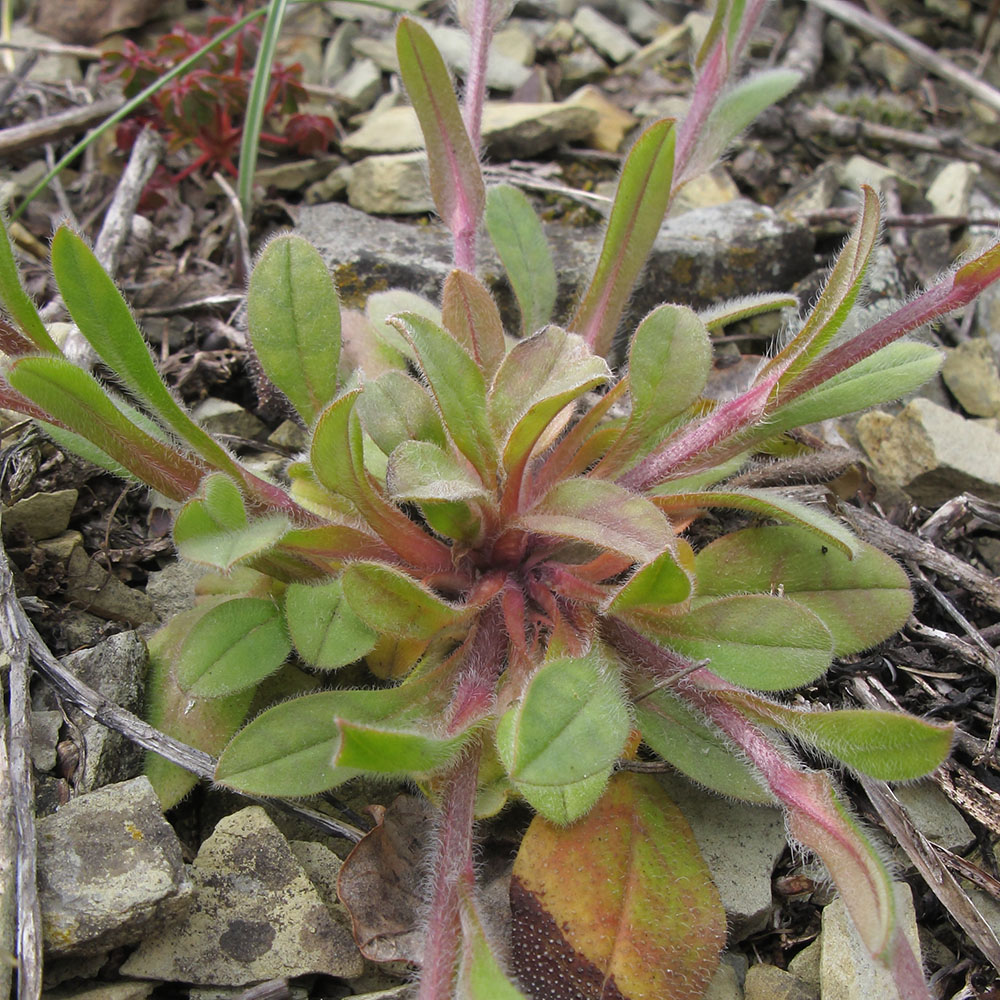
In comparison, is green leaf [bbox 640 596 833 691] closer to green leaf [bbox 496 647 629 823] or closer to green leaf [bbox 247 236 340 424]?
green leaf [bbox 496 647 629 823]

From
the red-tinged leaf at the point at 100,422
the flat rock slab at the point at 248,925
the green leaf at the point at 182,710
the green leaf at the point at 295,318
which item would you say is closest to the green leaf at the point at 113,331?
the red-tinged leaf at the point at 100,422

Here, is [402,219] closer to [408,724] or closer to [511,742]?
[408,724]

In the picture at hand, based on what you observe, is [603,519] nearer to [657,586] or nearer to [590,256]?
[657,586]

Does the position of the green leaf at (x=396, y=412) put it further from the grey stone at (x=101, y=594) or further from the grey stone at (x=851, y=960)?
the grey stone at (x=851, y=960)

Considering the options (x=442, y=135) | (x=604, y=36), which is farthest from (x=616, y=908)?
(x=604, y=36)

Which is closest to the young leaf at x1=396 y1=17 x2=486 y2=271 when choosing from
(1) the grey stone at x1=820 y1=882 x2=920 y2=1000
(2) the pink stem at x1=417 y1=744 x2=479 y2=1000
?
(2) the pink stem at x1=417 y1=744 x2=479 y2=1000

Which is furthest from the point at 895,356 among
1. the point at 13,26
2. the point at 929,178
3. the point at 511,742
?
the point at 13,26
